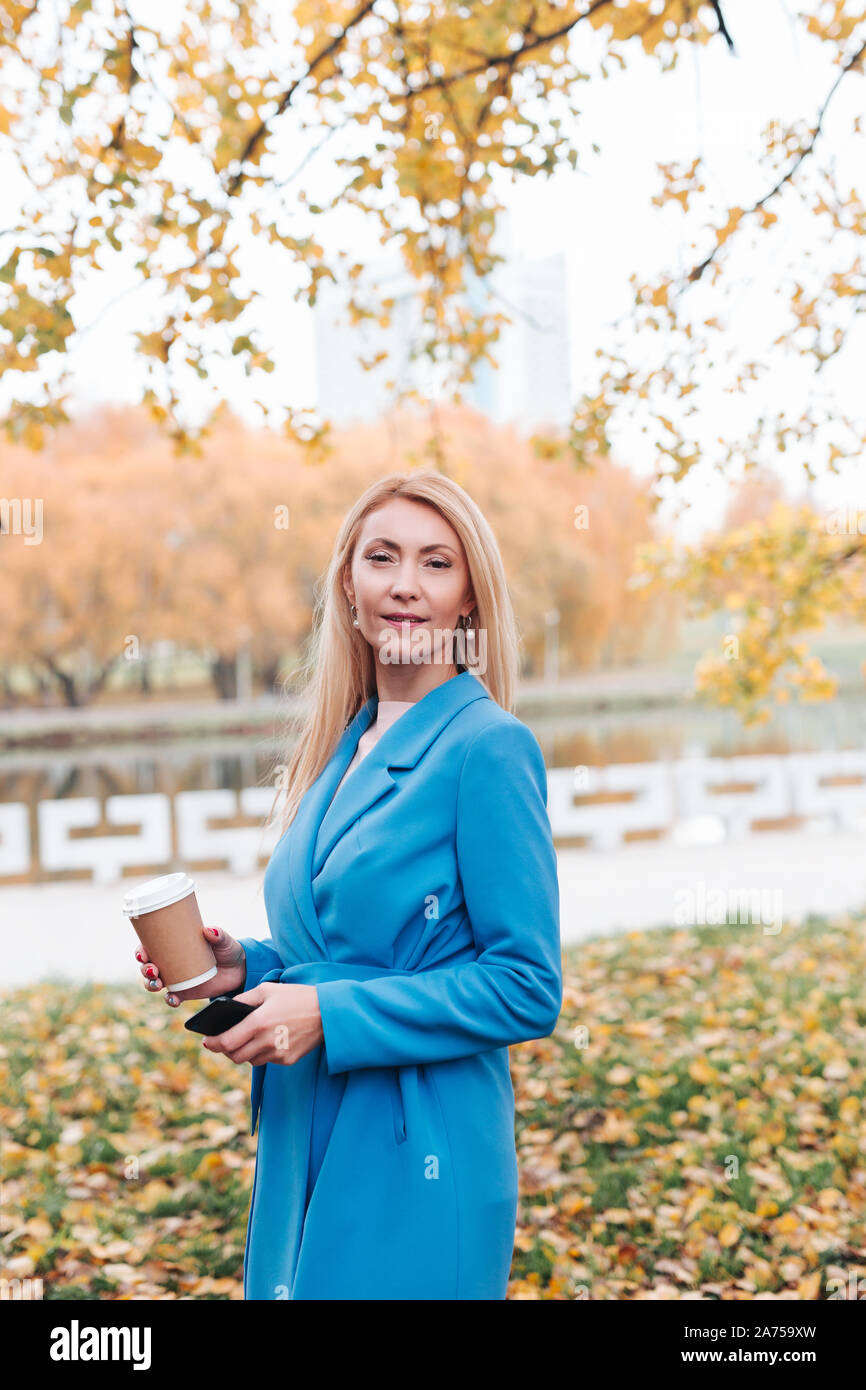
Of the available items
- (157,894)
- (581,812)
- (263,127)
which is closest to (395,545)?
(157,894)

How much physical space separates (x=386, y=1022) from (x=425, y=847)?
0.90 ft

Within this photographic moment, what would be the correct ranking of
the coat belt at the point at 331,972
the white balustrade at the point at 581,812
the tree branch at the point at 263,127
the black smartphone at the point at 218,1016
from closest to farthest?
the black smartphone at the point at 218,1016
the coat belt at the point at 331,972
the tree branch at the point at 263,127
the white balustrade at the point at 581,812

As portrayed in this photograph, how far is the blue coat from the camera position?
1.65m

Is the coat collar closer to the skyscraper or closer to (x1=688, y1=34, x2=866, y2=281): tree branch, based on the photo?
the skyscraper

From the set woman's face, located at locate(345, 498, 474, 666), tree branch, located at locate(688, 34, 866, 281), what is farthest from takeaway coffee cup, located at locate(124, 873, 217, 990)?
tree branch, located at locate(688, 34, 866, 281)

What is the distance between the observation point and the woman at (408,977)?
1642 millimetres

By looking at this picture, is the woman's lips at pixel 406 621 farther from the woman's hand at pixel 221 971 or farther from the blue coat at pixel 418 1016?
the woman's hand at pixel 221 971

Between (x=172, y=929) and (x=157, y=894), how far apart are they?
70 mm

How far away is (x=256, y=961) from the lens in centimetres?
194

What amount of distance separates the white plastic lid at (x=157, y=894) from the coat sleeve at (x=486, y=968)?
27 centimetres

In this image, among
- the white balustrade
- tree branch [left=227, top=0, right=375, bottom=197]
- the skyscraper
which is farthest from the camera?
the white balustrade

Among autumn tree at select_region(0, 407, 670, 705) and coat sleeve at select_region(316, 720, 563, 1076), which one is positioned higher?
autumn tree at select_region(0, 407, 670, 705)

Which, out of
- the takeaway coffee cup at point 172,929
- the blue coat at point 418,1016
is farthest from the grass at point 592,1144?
the takeaway coffee cup at point 172,929
